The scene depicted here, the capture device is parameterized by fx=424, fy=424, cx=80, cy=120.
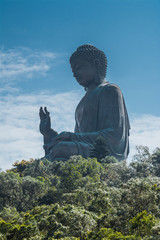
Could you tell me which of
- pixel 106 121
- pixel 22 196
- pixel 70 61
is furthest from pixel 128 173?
pixel 70 61

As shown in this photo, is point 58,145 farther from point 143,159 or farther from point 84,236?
point 84,236

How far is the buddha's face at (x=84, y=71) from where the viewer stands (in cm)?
2495

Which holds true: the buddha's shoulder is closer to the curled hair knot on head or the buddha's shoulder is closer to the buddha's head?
the buddha's head

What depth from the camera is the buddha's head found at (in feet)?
81.9

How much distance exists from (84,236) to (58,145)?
13443 mm

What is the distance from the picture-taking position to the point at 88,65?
81.9 feet

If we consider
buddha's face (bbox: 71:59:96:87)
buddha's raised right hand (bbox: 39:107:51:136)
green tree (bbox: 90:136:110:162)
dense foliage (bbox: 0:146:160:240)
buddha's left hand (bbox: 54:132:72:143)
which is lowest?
dense foliage (bbox: 0:146:160:240)

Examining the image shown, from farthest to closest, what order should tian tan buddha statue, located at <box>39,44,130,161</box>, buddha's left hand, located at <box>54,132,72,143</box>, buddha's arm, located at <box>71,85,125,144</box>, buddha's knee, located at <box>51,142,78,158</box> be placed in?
buddha's arm, located at <box>71,85,125,144</box>
buddha's left hand, located at <box>54,132,72,143</box>
tian tan buddha statue, located at <box>39,44,130,161</box>
buddha's knee, located at <box>51,142,78,158</box>

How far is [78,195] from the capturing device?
10469 millimetres

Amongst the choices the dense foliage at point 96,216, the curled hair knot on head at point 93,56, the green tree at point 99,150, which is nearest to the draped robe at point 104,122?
the curled hair knot on head at point 93,56

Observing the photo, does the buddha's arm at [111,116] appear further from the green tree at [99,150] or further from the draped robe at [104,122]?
the green tree at [99,150]

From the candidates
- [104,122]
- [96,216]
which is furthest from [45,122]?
[96,216]

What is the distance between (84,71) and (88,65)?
425 mm

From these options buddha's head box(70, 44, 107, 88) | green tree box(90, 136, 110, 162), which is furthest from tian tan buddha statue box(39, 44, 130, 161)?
green tree box(90, 136, 110, 162)
